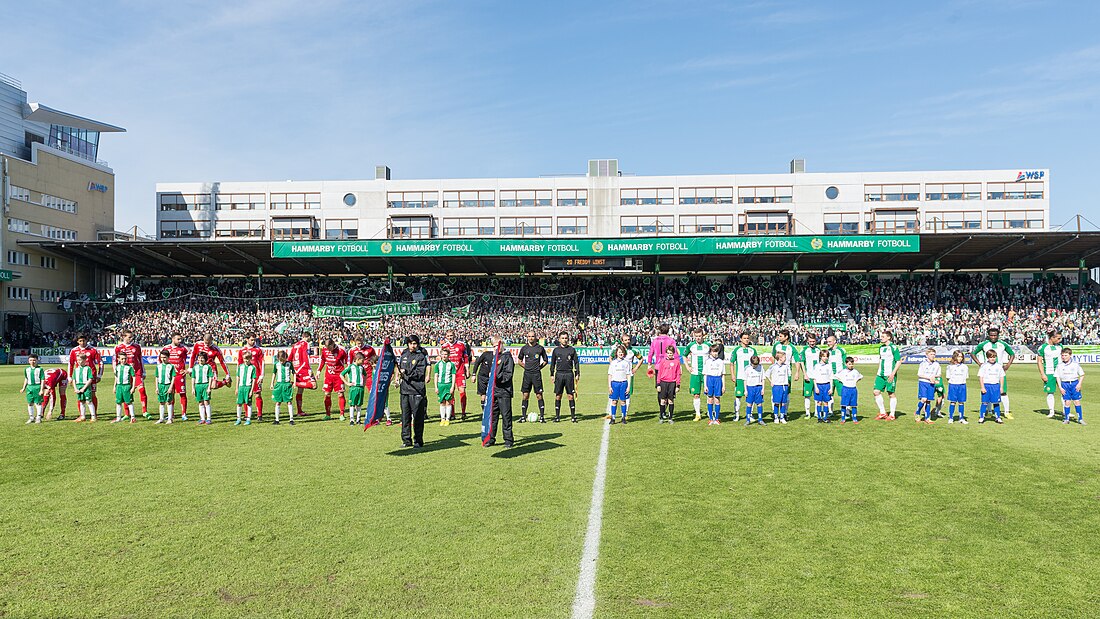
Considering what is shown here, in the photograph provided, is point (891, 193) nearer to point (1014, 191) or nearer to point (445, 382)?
point (1014, 191)

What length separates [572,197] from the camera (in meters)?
61.6

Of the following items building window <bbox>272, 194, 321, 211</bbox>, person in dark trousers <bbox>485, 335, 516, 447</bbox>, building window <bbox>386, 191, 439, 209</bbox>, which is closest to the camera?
person in dark trousers <bbox>485, 335, 516, 447</bbox>

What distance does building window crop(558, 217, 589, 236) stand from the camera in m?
61.2

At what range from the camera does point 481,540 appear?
6.53 m

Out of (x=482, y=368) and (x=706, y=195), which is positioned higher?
(x=706, y=195)

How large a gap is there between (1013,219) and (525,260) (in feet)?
141

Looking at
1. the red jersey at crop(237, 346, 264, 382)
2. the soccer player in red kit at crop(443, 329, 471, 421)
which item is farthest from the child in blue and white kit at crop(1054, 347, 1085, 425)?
the red jersey at crop(237, 346, 264, 382)

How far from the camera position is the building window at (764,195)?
199 ft

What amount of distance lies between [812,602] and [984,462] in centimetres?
683

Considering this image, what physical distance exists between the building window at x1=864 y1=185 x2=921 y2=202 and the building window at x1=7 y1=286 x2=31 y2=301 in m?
64.1

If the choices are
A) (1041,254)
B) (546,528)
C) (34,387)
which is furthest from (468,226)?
(546,528)

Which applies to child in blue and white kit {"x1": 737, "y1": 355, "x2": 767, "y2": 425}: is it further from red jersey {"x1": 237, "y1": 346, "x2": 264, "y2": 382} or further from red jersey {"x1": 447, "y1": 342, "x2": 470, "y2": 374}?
red jersey {"x1": 237, "y1": 346, "x2": 264, "y2": 382}

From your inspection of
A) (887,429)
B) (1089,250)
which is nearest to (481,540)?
(887,429)

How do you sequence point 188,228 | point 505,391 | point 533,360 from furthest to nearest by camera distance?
1. point 188,228
2. point 533,360
3. point 505,391
